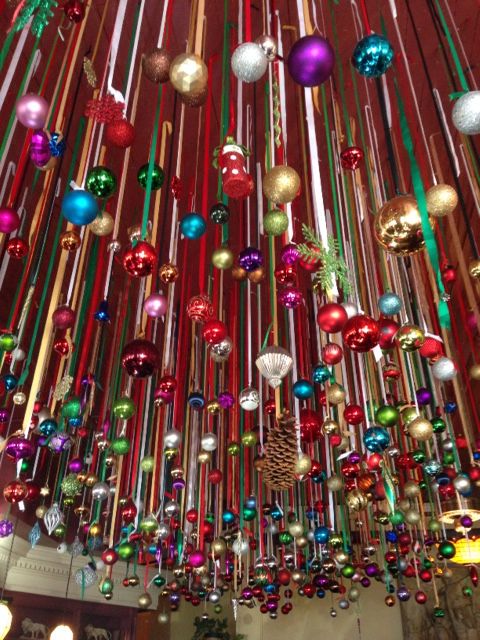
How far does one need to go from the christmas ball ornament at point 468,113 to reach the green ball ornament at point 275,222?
582 millimetres

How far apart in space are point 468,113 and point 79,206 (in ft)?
3.11

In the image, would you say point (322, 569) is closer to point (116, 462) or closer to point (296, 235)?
point (116, 462)

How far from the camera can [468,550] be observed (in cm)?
575

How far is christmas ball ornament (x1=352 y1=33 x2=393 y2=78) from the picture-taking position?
117 cm

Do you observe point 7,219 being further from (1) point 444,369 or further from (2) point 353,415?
(2) point 353,415

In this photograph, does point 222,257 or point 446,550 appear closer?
point 222,257

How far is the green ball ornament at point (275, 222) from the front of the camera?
1.71 m

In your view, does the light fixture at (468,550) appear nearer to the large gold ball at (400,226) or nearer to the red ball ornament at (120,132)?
the large gold ball at (400,226)

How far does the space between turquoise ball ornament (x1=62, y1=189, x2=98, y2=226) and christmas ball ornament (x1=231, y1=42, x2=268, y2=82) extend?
461 millimetres

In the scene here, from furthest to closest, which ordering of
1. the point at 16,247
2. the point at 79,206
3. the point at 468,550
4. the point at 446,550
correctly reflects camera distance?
the point at 468,550 < the point at 446,550 < the point at 16,247 < the point at 79,206

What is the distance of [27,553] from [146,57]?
589 centimetres

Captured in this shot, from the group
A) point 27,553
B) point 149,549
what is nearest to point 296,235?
point 149,549

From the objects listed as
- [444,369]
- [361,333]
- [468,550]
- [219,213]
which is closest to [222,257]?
[219,213]

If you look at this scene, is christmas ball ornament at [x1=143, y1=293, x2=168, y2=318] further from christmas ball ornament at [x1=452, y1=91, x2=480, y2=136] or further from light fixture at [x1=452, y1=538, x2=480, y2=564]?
light fixture at [x1=452, y1=538, x2=480, y2=564]
